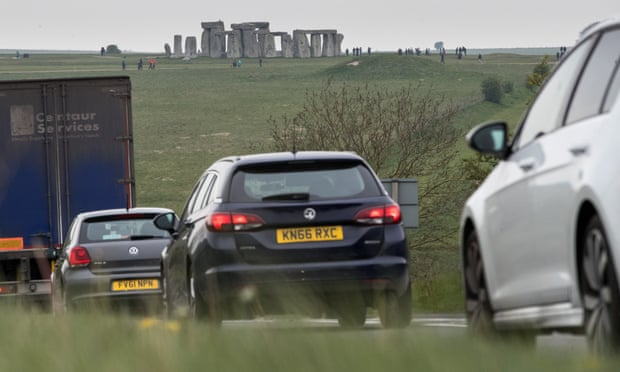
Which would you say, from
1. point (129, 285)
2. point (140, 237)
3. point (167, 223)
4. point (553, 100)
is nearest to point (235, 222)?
point (167, 223)

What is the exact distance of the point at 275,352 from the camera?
6.95 m

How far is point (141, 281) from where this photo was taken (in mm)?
20688

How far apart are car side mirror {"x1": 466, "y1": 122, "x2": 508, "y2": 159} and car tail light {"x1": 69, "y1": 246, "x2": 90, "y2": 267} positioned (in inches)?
467

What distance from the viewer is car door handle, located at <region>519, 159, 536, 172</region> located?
8585mm

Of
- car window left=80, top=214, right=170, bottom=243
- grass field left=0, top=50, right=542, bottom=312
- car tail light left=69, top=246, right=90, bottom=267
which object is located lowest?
grass field left=0, top=50, right=542, bottom=312

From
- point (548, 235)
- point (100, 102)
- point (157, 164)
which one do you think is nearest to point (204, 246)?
point (548, 235)

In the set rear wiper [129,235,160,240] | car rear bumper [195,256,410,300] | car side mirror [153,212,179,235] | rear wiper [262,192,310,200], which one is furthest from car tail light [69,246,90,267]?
rear wiper [262,192,310,200]

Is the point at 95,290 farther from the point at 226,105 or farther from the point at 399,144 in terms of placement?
the point at 226,105

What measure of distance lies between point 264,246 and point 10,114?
13.6m

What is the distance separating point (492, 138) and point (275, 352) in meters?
3.10

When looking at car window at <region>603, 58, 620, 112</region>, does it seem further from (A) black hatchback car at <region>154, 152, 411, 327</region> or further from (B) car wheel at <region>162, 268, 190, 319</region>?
(B) car wheel at <region>162, 268, 190, 319</region>

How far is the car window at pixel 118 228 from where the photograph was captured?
21.1 metres

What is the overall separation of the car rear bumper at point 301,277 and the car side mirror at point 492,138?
3.84m

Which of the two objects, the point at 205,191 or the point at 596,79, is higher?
the point at 596,79
